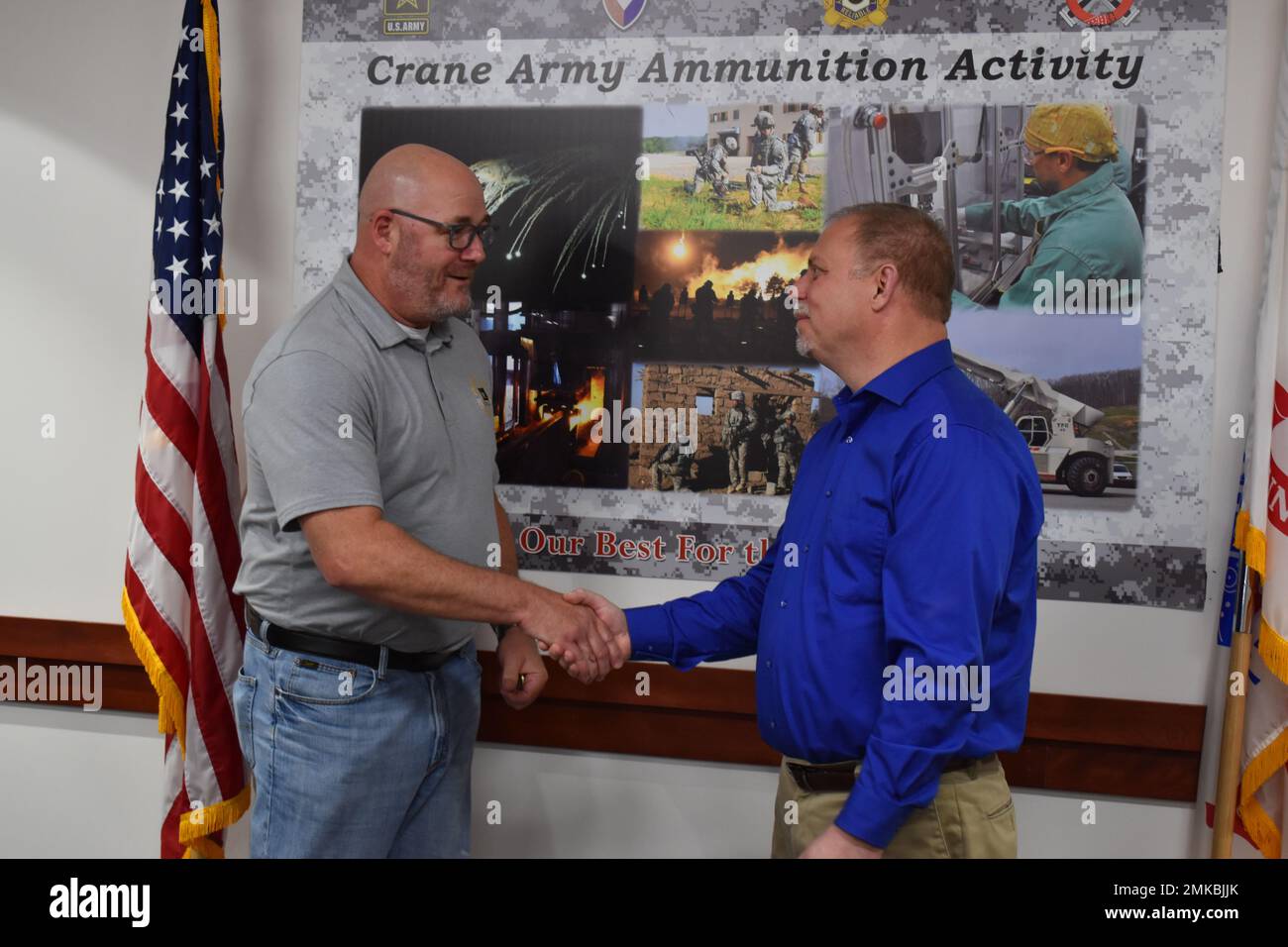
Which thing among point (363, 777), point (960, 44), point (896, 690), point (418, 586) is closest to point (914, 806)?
point (896, 690)

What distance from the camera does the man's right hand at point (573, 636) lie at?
1.96 meters

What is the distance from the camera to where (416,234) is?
202 cm

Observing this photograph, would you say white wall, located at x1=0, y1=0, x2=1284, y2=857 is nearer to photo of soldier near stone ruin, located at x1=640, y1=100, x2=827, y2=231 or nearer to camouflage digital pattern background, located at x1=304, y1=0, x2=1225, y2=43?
camouflage digital pattern background, located at x1=304, y1=0, x2=1225, y2=43

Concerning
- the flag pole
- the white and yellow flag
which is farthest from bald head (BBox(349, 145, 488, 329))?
the flag pole

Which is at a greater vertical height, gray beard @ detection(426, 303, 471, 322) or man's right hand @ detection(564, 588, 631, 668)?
gray beard @ detection(426, 303, 471, 322)

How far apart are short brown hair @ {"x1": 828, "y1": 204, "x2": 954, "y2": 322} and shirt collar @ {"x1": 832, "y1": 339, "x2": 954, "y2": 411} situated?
0.08 meters

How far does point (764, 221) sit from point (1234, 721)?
1583 mm

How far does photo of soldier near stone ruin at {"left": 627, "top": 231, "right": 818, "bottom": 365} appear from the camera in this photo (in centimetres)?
258

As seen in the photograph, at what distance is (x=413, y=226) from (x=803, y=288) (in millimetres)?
775

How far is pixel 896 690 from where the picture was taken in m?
1.54

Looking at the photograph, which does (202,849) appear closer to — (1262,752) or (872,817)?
(872,817)

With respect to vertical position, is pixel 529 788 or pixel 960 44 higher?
pixel 960 44

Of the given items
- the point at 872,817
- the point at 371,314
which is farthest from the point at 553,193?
the point at 872,817
